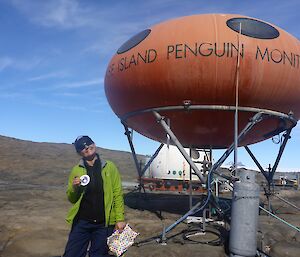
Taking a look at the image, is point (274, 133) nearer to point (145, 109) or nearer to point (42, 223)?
point (145, 109)

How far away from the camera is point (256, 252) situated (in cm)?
716

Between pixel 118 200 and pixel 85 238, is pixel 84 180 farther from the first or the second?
pixel 85 238

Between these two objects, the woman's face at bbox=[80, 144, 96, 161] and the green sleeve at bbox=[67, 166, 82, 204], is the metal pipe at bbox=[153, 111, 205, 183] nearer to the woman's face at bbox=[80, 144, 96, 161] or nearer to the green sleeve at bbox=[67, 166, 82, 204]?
the woman's face at bbox=[80, 144, 96, 161]

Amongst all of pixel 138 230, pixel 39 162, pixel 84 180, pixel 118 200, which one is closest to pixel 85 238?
pixel 118 200

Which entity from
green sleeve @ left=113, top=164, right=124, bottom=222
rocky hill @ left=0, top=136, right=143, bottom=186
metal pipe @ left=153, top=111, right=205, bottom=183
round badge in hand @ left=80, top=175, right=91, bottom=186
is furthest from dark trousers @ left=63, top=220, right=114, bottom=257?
rocky hill @ left=0, top=136, right=143, bottom=186

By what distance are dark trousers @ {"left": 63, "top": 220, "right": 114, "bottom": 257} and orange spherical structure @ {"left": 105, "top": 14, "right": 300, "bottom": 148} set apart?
4.84 metres

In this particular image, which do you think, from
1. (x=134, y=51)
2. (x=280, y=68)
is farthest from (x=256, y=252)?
(x=134, y=51)

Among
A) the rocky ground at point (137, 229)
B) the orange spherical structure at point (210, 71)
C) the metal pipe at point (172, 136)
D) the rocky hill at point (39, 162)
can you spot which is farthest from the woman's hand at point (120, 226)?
the rocky hill at point (39, 162)

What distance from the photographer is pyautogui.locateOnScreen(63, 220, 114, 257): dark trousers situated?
4.94 m

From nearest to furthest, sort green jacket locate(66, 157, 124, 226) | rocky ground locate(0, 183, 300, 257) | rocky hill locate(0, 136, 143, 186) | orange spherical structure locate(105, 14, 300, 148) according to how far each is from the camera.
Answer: green jacket locate(66, 157, 124, 226) < rocky ground locate(0, 183, 300, 257) < orange spherical structure locate(105, 14, 300, 148) < rocky hill locate(0, 136, 143, 186)

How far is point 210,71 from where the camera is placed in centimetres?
880

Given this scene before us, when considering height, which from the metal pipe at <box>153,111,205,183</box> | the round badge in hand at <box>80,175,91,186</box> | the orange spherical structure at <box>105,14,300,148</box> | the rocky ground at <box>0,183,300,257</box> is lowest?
the rocky ground at <box>0,183,300,257</box>

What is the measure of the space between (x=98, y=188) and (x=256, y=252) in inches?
151

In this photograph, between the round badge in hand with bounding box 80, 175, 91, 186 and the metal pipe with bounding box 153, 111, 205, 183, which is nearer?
the round badge in hand with bounding box 80, 175, 91, 186
